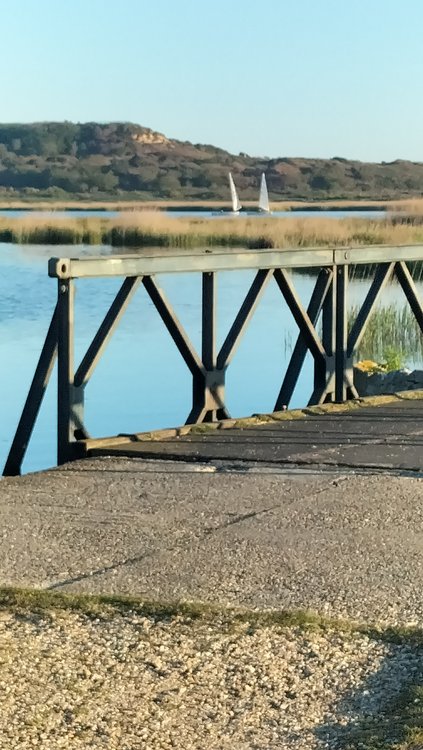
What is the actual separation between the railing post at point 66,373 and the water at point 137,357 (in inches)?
180

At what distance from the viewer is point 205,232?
4678 cm

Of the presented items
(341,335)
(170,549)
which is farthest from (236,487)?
(341,335)

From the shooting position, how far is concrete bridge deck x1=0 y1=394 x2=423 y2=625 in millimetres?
5293

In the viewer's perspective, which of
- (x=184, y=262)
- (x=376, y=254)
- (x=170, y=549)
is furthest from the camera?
(x=376, y=254)

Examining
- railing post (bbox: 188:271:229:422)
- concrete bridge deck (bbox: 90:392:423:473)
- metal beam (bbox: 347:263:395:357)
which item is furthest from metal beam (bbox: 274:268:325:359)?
railing post (bbox: 188:271:229:422)

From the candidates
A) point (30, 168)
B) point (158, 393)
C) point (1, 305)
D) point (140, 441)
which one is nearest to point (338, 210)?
point (30, 168)

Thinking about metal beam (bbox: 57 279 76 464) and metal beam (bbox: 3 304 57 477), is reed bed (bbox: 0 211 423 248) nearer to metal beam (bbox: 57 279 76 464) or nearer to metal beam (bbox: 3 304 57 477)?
metal beam (bbox: 3 304 57 477)

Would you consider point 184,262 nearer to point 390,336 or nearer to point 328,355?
point 328,355

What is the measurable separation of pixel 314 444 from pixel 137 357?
14.3 meters

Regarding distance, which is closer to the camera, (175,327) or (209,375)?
(175,327)

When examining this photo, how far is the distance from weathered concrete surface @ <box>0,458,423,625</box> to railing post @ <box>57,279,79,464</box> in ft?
1.59

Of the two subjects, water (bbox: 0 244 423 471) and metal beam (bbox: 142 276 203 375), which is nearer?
metal beam (bbox: 142 276 203 375)

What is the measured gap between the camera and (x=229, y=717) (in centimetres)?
406

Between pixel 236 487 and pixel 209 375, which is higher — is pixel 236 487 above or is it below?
below
